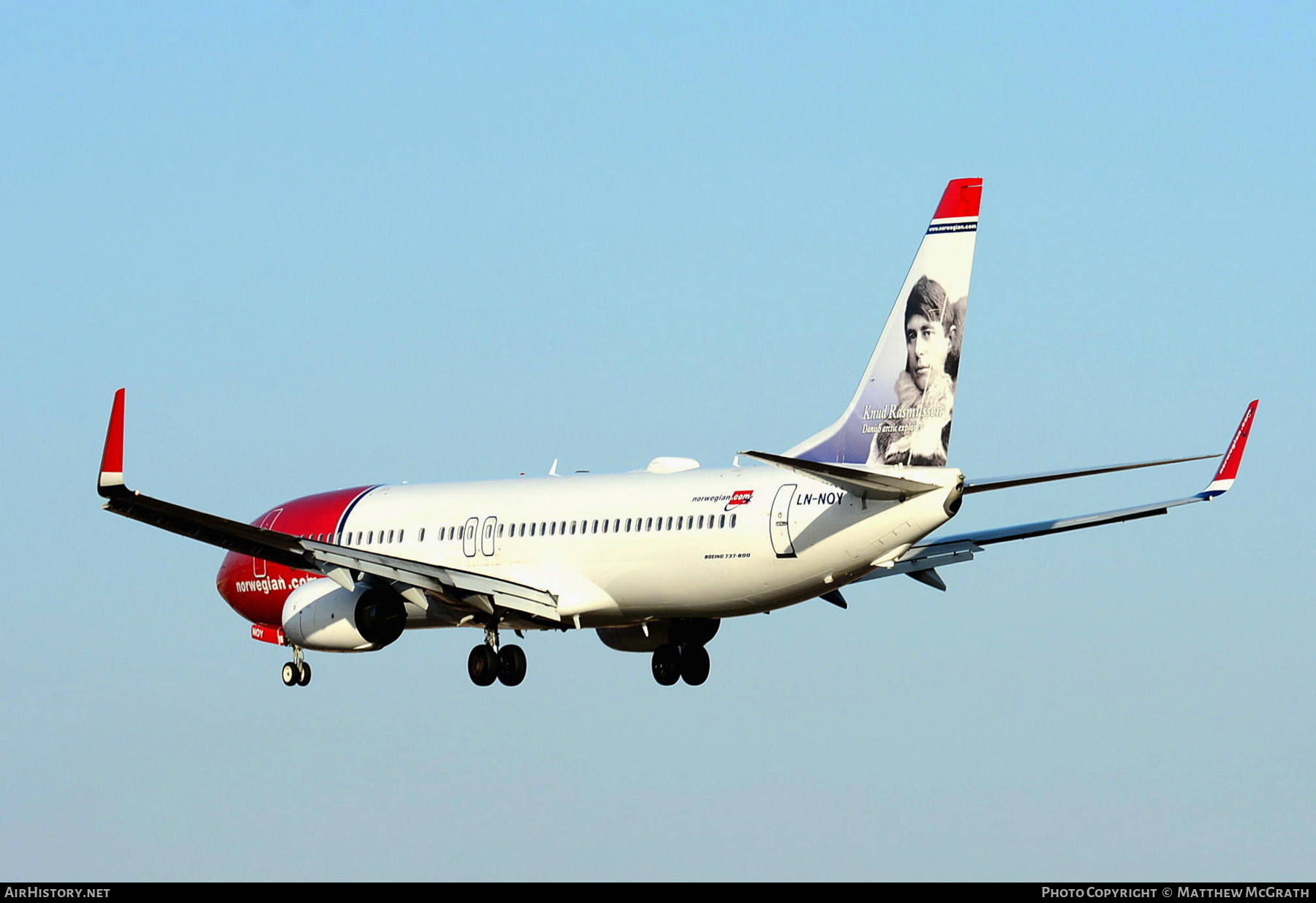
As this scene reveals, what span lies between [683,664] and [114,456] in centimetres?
1635

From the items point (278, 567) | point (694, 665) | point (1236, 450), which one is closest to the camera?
point (1236, 450)

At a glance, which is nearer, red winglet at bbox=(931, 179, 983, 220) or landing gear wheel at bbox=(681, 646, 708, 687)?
red winglet at bbox=(931, 179, 983, 220)

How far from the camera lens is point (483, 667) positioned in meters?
49.3

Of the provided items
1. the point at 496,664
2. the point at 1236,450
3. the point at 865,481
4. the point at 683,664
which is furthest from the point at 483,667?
the point at 1236,450

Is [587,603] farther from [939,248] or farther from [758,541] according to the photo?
[939,248]

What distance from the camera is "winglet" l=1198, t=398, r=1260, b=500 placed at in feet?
147

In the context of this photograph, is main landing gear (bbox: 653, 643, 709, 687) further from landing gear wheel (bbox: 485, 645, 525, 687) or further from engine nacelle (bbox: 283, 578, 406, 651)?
engine nacelle (bbox: 283, 578, 406, 651)

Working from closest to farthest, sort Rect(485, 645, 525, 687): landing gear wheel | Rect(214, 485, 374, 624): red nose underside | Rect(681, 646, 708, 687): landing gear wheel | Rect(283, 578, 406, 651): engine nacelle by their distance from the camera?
1. Rect(283, 578, 406, 651): engine nacelle
2. Rect(485, 645, 525, 687): landing gear wheel
3. Rect(681, 646, 708, 687): landing gear wheel
4. Rect(214, 485, 374, 624): red nose underside

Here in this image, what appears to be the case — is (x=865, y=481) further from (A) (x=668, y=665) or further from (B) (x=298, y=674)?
(B) (x=298, y=674)

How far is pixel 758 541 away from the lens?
4444 cm

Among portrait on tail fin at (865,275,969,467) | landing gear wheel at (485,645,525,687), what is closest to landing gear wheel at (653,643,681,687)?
landing gear wheel at (485,645,525,687)

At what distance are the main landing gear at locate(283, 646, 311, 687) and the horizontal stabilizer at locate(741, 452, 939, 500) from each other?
16.8 meters

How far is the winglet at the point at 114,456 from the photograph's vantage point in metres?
39.7
